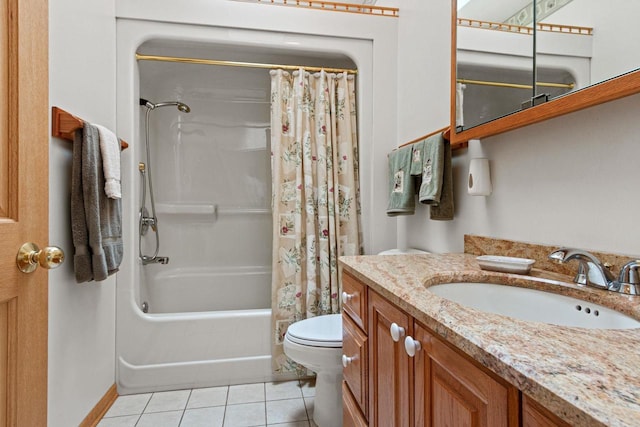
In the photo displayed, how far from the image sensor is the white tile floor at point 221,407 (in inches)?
64.5

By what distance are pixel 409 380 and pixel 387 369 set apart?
0.44 feet

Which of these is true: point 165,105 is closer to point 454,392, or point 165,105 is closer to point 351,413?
point 351,413

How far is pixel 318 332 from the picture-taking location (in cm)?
162

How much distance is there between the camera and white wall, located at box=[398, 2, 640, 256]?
840 millimetres

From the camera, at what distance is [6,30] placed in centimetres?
73

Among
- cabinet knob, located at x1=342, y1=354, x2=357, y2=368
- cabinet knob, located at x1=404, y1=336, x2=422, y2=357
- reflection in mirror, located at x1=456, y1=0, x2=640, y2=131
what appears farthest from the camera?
cabinet knob, located at x1=342, y1=354, x2=357, y2=368

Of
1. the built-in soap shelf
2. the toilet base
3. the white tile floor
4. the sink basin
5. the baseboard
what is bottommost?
the white tile floor

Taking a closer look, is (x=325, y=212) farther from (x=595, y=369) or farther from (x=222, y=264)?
(x=595, y=369)

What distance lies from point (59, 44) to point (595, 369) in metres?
1.84

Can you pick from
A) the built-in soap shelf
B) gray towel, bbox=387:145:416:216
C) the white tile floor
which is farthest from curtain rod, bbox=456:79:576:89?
the built-in soap shelf

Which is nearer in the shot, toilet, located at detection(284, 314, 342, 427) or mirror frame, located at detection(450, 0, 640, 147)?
mirror frame, located at detection(450, 0, 640, 147)

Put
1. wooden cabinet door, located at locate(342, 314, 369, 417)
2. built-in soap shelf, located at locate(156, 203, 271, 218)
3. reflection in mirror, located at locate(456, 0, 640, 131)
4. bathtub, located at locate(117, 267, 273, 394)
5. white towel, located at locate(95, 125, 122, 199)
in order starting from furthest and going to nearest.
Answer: built-in soap shelf, located at locate(156, 203, 271, 218), bathtub, located at locate(117, 267, 273, 394), white towel, located at locate(95, 125, 122, 199), wooden cabinet door, located at locate(342, 314, 369, 417), reflection in mirror, located at locate(456, 0, 640, 131)

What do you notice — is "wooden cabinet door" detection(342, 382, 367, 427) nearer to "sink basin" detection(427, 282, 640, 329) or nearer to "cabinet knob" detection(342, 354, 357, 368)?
"cabinet knob" detection(342, 354, 357, 368)

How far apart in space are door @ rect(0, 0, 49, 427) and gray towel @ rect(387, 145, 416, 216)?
143cm
